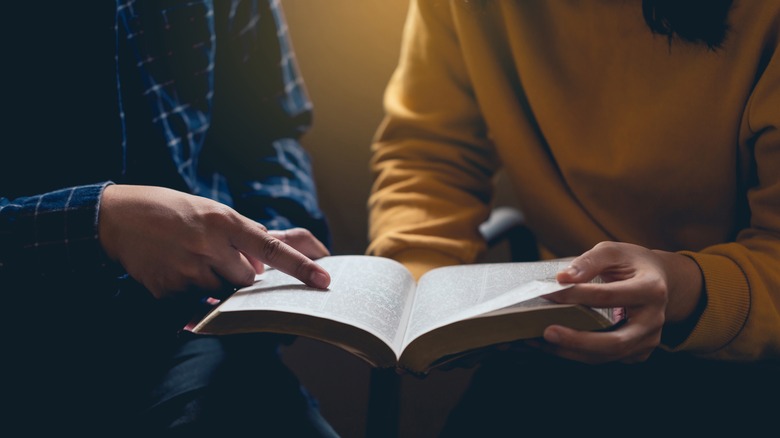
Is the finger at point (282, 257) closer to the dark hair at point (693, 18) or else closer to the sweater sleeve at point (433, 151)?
the sweater sleeve at point (433, 151)

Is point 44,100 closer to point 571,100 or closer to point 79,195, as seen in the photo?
point 79,195

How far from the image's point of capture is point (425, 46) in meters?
Answer: 0.90

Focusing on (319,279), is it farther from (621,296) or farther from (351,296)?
(621,296)

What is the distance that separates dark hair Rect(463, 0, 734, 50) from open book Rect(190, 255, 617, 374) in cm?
28

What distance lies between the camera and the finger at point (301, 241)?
704 millimetres

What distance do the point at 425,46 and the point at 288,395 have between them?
50 centimetres

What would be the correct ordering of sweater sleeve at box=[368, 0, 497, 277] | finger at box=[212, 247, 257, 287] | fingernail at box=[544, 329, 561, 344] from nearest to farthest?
fingernail at box=[544, 329, 561, 344], finger at box=[212, 247, 257, 287], sweater sleeve at box=[368, 0, 497, 277]

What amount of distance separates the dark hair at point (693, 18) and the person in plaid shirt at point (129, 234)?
44 cm

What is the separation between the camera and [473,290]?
1.98 ft

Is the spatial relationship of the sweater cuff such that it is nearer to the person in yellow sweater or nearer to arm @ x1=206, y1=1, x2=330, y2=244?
the person in yellow sweater

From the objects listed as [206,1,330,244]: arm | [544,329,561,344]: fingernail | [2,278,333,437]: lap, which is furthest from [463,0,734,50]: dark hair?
[2,278,333,437]: lap

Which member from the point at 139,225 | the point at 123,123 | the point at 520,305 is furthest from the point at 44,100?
the point at 520,305

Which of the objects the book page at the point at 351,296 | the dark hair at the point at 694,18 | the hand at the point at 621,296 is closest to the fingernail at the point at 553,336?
the hand at the point at 621,296

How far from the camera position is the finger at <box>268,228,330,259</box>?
2.31 feet
